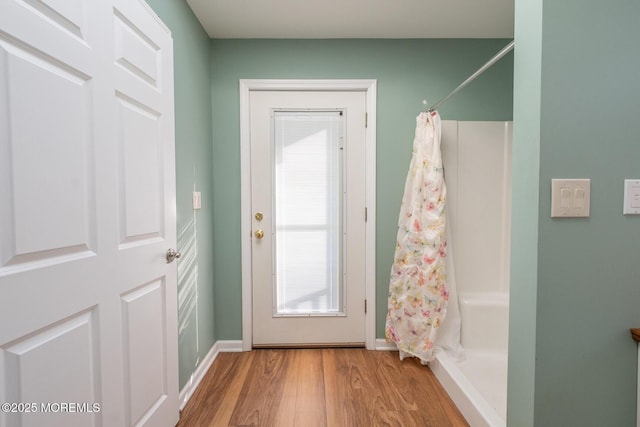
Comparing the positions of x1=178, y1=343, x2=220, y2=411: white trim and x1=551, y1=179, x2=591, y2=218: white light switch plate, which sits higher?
x1=551, y1=179, x2=591, y2=218: white light switch plate

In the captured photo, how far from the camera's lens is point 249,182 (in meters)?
2.20

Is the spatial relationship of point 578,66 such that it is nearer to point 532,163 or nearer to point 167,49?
point 532,163

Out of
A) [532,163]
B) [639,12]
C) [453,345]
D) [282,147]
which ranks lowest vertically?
[453,345]

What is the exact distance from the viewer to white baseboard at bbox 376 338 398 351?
221 centimetres

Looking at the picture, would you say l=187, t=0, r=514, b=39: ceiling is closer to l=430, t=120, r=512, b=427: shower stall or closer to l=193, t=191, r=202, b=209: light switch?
l=430, t=120, r=512, b=427: shower stall

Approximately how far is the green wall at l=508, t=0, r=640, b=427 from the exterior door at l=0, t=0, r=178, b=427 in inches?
56.3

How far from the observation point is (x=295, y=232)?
224 centimetres

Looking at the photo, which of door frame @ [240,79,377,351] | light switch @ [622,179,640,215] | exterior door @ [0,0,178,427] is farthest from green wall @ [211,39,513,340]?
light switch @ [622,179,640,215]

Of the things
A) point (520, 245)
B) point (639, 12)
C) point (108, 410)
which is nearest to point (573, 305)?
point (520, 245)

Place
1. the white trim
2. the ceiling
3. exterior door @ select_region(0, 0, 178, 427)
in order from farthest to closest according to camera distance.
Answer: the ceiling, the white trim, exterior door @ select_region(0, 0, 178, 427)

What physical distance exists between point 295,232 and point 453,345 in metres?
1.35

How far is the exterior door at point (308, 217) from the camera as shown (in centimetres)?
221

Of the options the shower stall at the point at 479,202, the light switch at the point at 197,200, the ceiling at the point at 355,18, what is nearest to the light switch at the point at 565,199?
the shower stall at the point at 479,202

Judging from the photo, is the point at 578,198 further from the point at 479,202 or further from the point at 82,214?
the point at 82,214
